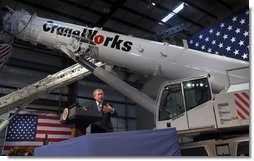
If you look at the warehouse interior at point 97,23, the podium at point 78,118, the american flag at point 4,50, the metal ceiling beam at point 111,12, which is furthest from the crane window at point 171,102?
the metal ceiling beam at point 111,12

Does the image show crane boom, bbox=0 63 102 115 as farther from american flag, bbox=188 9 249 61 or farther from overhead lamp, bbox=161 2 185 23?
overhead lamp, bbox=161 2 185 23

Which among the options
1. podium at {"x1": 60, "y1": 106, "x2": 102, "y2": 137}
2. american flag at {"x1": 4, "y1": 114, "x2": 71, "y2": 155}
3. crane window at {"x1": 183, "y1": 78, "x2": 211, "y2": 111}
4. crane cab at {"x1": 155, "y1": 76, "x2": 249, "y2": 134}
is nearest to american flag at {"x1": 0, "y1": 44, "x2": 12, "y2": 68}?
american flag at {"x1": 4, "y1": 114, "x2": 71, "y2": 155}

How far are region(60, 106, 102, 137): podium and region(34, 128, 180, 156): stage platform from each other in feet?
0.70

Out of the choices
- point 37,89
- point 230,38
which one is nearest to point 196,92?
point 230,38

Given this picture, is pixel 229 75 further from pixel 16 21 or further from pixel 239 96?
pixel 16 21

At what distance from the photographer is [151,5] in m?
8.69

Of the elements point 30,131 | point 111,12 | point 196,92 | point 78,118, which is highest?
point 111,12

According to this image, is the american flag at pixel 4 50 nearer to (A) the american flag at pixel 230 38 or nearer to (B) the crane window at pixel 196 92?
(A) the american flag at pixel 230 38

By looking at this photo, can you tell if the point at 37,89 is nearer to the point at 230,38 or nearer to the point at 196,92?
the point at 196,92

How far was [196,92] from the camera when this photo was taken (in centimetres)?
362

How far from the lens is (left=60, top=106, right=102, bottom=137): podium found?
2.11 meters

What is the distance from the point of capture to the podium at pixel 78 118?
6.93ft

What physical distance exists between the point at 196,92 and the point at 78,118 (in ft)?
6.71

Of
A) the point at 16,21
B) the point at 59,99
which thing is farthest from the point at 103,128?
the point at 59,99
